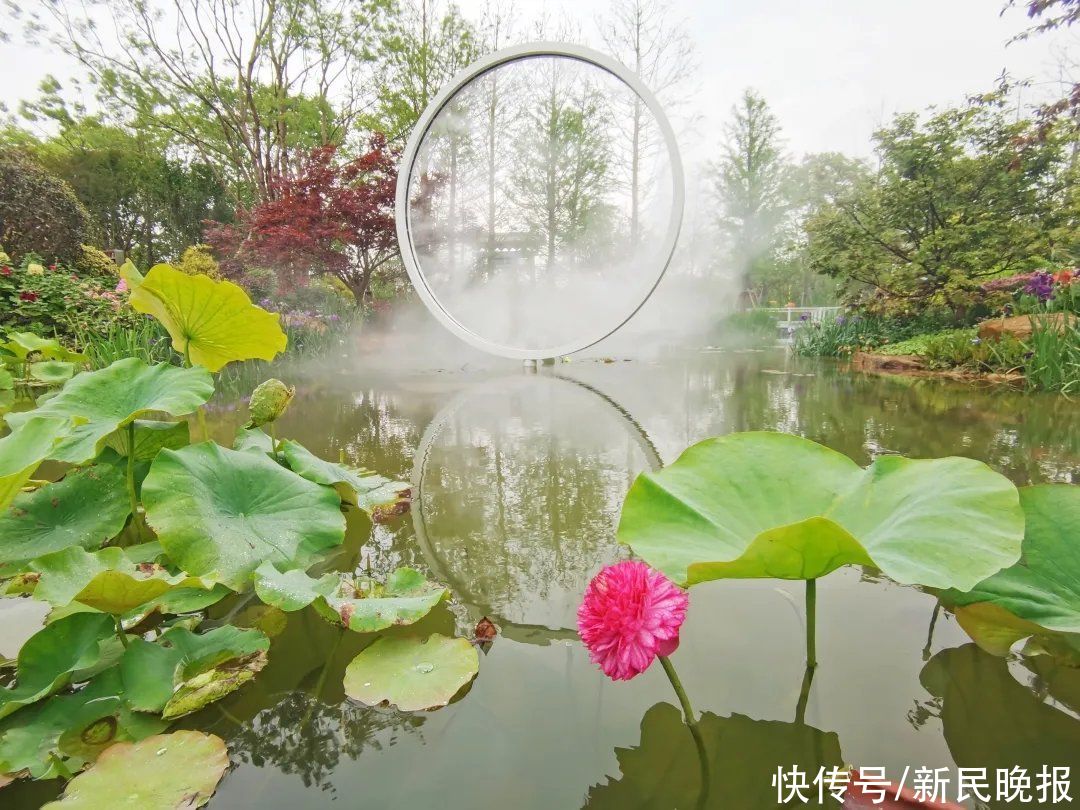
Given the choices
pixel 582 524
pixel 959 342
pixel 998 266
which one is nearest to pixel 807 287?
pixel 998 266

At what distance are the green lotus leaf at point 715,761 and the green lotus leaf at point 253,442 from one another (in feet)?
2.60

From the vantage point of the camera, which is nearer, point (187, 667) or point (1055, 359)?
point (187, 667)

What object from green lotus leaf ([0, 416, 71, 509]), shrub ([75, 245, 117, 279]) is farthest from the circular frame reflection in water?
shrub ([75, 245, 117, 279])

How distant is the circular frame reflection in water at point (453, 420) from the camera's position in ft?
2.15

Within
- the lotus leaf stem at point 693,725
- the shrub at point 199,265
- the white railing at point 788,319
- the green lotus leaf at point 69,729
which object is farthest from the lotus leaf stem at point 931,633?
the white railing at point 788,319

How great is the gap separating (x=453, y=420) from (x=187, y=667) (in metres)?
1.60

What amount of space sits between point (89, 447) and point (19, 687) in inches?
12.0

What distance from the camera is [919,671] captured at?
0.55m

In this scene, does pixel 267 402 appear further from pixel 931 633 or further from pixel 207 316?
pixel 931 633

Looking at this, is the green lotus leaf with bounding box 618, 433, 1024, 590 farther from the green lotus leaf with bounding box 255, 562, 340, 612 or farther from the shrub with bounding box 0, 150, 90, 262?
the shrub with bounding box 0, 150, 90, 262

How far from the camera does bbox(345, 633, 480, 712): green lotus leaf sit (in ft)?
1.68

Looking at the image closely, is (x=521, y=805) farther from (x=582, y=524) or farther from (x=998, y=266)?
(x=998, y=266)

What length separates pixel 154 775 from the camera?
1.40 ft

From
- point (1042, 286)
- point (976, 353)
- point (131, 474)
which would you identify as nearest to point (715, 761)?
point (131, 474)
